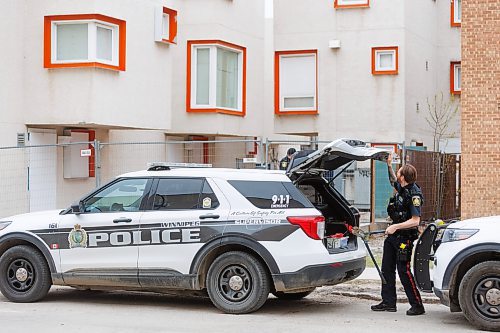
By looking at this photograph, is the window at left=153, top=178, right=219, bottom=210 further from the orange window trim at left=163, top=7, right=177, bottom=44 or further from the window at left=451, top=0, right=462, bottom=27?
the window at left=451, top=0, right=462, bottom=27

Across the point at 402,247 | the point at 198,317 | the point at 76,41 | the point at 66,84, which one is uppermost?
the point at 76,41

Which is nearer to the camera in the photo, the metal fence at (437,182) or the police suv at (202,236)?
the police suv at (202,236)

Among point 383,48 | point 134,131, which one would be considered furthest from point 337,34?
point 134,131

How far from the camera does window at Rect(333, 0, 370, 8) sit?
25531mm

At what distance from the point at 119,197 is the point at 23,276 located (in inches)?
63.6

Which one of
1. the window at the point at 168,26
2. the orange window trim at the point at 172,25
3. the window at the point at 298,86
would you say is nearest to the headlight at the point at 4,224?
the window at the point at 168,26

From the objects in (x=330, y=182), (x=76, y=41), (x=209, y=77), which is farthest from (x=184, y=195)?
(x=209, y=77)

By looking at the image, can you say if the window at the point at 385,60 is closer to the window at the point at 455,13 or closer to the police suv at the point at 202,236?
the window at the point at 455,13

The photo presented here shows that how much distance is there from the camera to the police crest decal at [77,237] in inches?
428

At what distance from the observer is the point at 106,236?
10758 millimetres

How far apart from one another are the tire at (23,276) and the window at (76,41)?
8023 millimetres

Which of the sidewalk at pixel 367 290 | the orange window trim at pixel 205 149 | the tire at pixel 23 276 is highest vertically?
the orange window trim at pixel 205 149

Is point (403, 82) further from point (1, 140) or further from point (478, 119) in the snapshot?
point (1, 140)

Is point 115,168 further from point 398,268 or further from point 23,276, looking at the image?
point 398,268
